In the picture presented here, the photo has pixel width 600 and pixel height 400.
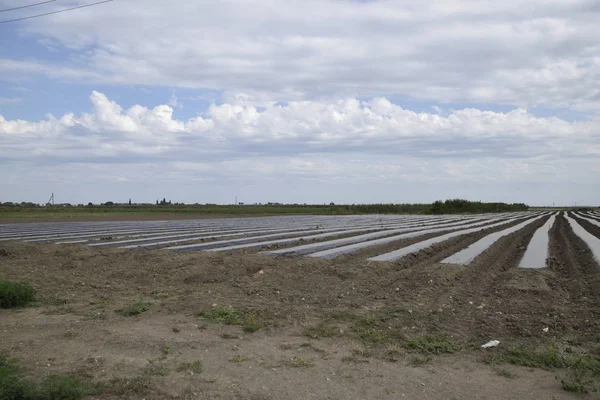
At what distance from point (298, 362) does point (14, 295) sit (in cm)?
467

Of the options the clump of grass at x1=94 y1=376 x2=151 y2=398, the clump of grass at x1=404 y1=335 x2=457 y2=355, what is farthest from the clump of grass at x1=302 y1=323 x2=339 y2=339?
the clump of grass at x1=94 y1=376 x2=151 y2=398

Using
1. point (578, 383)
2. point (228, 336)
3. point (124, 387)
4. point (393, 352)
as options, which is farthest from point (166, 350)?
point (578, 383)

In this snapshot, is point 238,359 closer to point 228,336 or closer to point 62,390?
point 228,336

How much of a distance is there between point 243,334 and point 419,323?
2.14 meters

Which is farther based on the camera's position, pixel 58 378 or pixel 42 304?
pixel 42 304

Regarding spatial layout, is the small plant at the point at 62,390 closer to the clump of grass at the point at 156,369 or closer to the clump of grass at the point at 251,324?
the clump of grass at the point at 156,369

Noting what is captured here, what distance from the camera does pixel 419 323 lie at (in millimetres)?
5820

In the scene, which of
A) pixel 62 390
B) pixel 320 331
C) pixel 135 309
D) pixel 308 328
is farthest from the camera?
pixel 135 309

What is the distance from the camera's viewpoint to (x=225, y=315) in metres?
6.23

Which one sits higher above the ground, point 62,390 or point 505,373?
point 62,390

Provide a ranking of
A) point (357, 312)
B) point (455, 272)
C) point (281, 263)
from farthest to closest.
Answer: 1. point (281, 263)
2. point (455, 272)
3. point (357, 312)

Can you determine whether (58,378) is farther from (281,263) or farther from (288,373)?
(281,263)

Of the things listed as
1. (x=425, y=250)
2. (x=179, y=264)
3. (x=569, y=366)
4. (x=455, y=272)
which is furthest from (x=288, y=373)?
(x=425, y=250)

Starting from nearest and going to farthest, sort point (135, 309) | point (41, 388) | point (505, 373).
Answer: point (41, 388)
point (505, 373)
point (135, 309)
